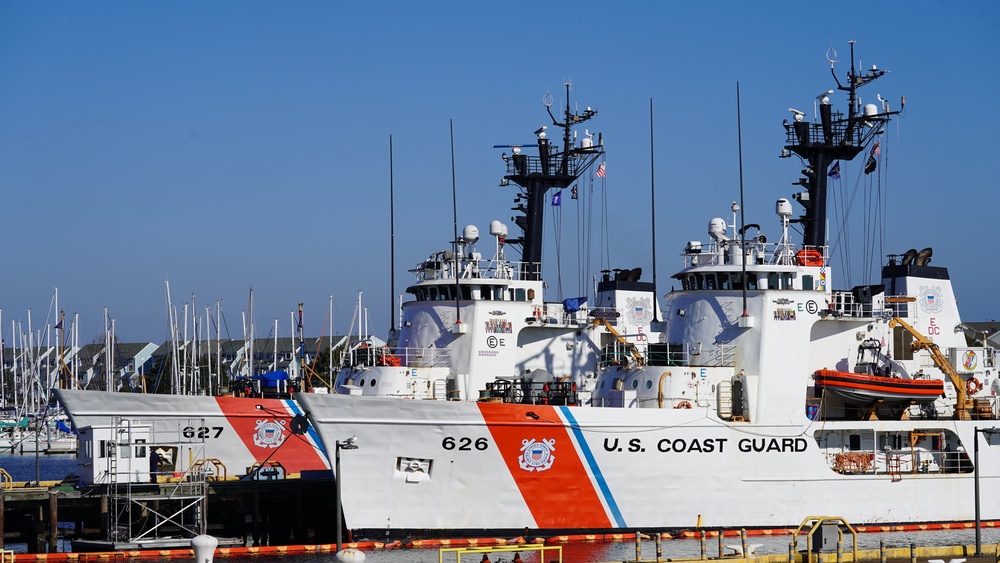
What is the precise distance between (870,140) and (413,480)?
1548 centimetres

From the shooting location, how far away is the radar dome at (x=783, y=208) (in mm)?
32688

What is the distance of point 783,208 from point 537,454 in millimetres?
9160

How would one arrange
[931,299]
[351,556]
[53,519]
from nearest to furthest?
[351,556] → [53,519] → [931,299]

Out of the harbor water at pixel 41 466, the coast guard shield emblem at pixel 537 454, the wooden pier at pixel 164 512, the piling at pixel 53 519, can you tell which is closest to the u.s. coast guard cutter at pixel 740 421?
the coast guard shield emblem at pixel 537 454

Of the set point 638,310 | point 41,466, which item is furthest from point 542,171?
point 41,466

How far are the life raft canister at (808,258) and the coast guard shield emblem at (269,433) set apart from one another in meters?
14.6

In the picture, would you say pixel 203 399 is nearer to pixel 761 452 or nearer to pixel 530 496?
pixel 530 496

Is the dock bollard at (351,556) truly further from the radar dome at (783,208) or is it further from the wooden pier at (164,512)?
the radar dome at (783,208)

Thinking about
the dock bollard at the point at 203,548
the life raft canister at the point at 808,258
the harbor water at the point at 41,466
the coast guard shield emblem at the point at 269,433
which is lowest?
the harbor water at the point at 41,466

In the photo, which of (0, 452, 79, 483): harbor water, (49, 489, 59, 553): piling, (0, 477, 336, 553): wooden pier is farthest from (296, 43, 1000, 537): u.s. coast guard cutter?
(0, 452, 79, 483): harbor water

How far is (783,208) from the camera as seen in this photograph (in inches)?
1287

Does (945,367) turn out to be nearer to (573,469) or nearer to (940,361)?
(940,361)

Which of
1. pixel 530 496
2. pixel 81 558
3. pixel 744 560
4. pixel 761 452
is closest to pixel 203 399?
pixel 81 558

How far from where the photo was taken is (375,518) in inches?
1107
